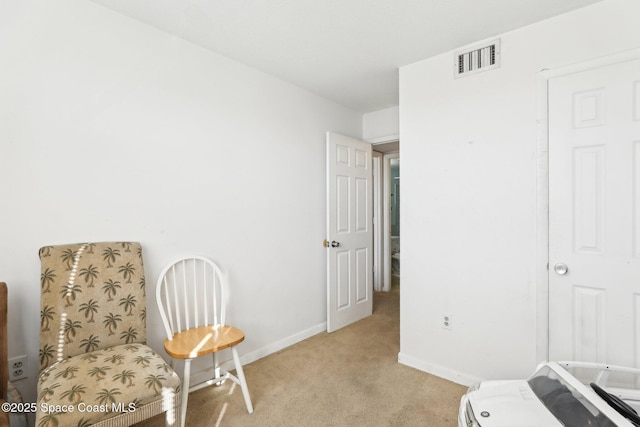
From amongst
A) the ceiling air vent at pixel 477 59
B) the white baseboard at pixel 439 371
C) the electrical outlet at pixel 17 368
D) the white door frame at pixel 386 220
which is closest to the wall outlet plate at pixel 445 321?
the white baseboard at pixel 439 371

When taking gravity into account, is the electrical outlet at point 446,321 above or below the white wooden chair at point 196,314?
below

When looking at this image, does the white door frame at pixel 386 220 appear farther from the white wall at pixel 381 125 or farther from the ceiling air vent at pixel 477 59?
the ceiling air vent at pixel 477 59

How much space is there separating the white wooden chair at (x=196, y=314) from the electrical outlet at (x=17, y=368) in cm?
66

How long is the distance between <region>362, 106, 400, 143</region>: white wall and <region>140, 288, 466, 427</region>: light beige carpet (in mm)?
2317

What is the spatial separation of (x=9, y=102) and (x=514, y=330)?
3.24m

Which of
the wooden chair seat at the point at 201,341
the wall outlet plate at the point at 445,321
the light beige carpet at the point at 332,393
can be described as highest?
the wooden chair seat at the point at 201,341

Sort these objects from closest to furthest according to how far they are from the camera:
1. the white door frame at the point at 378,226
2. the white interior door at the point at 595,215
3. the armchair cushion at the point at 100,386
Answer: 1. the armchair cushion at the point at 100,386
2. the white interior door at the point at 595,215
3. the white door frame at the point at 378,226

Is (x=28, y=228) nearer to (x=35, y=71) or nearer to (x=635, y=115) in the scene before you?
(x=35, y=71)

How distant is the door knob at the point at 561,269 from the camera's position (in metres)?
1.91

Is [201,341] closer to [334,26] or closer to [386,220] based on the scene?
[334,26]

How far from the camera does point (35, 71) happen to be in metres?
1.65

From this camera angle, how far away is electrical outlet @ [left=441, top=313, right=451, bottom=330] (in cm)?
240

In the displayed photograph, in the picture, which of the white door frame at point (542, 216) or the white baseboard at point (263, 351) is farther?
the white baseboard at point (263, 351)

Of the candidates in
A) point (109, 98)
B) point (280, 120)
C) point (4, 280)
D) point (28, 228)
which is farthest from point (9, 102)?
point (280, 120)
